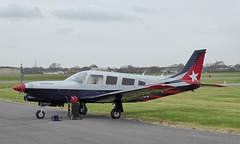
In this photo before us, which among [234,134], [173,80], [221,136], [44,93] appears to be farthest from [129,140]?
[173,80]

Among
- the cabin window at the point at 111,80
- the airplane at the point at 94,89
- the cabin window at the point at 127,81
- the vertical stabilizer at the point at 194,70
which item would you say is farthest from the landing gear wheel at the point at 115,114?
the vertical stabilizer at the point at 194,70

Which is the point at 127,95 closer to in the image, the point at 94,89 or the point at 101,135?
the point at 94,89

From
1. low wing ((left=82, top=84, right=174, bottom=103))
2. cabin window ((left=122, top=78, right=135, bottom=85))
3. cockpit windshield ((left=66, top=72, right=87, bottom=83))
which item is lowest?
low wing ((left=82, top=84, right=174, bottom=103))

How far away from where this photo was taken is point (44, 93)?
1379 cm

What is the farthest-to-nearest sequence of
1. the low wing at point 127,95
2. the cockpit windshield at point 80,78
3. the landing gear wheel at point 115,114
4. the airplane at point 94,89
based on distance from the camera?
the cockpit windshield at point 80,78
the landing gear wheel at point 115,114
the airplane at point 94,89
the low wing at point 127,95

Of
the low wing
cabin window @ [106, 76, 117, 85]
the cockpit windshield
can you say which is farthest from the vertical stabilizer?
the cockpit windshield

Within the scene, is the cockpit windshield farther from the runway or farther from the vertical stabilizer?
the vertical stabilizer

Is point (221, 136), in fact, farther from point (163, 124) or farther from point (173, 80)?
point (173, 80)

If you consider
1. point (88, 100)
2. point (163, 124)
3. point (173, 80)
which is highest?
point (173, 80)

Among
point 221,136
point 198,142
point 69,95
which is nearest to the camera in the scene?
point 198,142

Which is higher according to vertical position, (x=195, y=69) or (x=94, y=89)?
(x=195, y=69)

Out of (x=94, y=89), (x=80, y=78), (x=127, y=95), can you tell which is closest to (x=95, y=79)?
(x=94, y=89)

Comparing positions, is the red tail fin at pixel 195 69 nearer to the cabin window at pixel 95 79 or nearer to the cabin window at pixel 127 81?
the cabin window at pixel 127 81

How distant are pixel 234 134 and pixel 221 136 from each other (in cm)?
81
